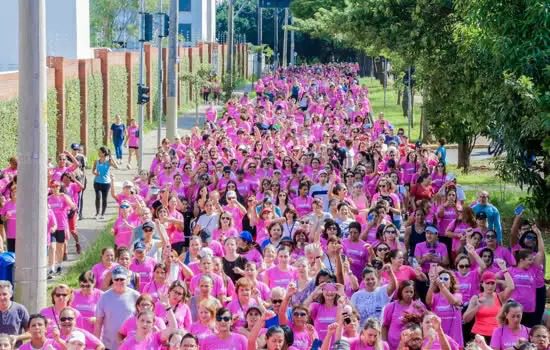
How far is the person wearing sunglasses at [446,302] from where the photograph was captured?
11.3 m

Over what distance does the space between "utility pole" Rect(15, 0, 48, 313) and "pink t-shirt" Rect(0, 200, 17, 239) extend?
15.0 ft

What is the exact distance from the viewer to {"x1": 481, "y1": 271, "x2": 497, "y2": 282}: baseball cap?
39.7ft

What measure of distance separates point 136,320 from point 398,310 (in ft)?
7.87

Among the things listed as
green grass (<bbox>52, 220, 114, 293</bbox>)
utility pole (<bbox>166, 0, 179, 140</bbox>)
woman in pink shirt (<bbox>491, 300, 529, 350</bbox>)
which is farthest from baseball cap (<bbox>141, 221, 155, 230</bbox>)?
utility pole (<bbox>166, 0, 179, 140</bbox>)

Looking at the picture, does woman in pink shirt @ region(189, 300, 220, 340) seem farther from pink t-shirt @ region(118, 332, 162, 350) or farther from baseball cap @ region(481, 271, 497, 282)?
baseball cap @ region(481, 271, 497, 282)

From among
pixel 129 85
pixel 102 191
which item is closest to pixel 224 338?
pixel 102 191

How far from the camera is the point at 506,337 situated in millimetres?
10445

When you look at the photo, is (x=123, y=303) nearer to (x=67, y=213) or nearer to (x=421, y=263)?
(x=421, y=263)

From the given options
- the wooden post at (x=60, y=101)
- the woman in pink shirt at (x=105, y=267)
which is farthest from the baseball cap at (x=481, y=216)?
the wooden post at (x=60, y=101)

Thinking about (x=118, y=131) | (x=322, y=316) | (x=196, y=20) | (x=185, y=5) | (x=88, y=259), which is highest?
(x=185, y=5)

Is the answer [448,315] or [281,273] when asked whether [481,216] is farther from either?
[448,315]

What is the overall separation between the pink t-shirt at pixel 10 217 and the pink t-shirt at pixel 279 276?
185 inches

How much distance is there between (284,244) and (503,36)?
528 centimetres

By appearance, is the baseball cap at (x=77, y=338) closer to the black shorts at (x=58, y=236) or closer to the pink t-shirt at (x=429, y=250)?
Result: the pink t-shirt at (x=429, y=250)
